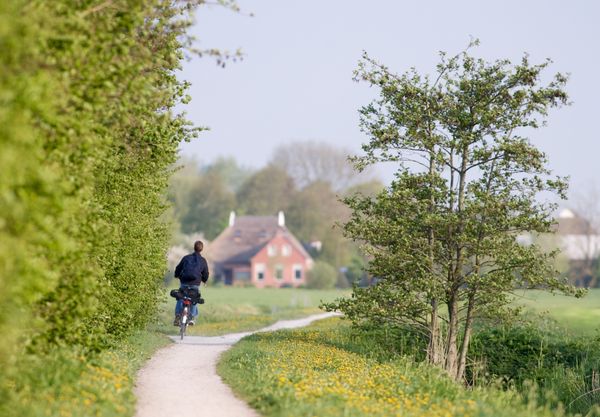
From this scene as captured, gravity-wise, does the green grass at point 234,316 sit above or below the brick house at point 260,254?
below

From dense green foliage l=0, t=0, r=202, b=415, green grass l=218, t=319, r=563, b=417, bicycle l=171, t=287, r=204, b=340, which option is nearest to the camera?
dense green foliage l=0, t=0, r=202, b=415

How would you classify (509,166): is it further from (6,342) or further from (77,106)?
(6,342)

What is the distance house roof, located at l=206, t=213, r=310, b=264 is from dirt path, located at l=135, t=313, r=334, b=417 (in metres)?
83.0

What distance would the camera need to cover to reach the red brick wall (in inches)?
4018

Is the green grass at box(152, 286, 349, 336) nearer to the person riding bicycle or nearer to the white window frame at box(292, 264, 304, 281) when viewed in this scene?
the person riding bicycle

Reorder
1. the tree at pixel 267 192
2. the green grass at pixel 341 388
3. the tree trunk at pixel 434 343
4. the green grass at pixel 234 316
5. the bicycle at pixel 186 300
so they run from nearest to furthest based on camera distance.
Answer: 1. the green grass at pixel 341 388
2. the tree trunk at pixel 434 343
3. the bicycle at pixel 186 300
4. the green grass at pixel 234 316
5. the tree at pixel 267 192

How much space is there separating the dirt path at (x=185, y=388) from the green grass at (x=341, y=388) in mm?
275

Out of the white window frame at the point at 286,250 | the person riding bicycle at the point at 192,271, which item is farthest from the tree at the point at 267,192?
the person riding bicycle at the point at 192,271

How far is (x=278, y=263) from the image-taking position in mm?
102562

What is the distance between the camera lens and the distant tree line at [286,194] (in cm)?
10119

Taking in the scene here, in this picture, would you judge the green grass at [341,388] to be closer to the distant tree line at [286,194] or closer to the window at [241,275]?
the distant tree line at [286,194]

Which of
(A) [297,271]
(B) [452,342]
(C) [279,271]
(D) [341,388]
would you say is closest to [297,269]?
(A) [297,271]

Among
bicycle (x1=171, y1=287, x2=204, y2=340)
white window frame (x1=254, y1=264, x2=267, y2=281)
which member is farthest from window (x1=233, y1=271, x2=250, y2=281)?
bicycle (x1=171, y1=287, x2=204, y2=340)

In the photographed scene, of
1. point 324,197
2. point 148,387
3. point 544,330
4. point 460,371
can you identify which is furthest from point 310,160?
point 148,387
